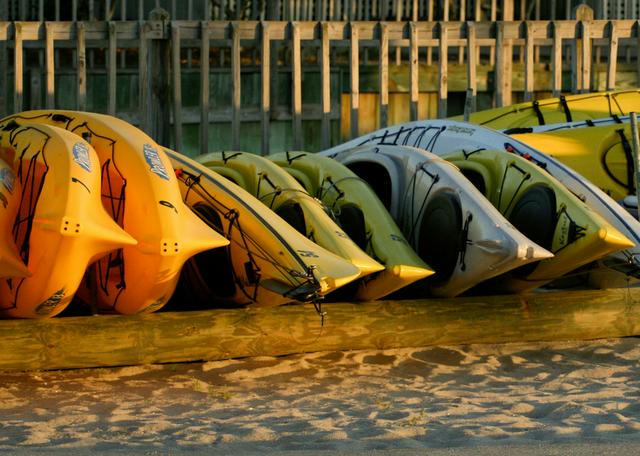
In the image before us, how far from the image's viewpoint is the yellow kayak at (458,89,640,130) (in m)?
10.5

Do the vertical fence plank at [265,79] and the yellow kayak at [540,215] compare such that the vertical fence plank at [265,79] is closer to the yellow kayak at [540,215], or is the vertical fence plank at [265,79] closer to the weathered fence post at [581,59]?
the yellow kayak at [540,215]

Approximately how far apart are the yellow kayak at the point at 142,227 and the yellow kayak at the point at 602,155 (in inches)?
132

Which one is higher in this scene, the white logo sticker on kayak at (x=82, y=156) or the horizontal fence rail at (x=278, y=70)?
the horizontal fence rail at (x=278, y=70)

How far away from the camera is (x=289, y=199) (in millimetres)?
7680

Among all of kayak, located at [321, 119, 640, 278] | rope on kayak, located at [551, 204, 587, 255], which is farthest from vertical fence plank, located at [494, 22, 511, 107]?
rope on kayak, located at [551, 204, 587, 255]

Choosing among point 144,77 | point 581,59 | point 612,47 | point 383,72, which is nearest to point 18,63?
point 144,77

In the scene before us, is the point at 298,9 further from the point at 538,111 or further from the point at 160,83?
the point at 538,111

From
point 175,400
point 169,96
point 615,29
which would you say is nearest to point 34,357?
point 175,400

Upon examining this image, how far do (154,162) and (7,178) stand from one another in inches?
29.5

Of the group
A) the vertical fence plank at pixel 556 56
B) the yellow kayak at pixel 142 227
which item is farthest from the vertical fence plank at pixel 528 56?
the yellow kayak at pixel 142 227

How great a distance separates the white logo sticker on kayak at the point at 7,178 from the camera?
666 centimetres

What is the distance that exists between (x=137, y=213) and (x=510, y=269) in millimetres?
2025

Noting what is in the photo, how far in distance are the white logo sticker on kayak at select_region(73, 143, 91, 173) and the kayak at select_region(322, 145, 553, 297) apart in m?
2.13

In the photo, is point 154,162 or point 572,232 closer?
point 154,162
